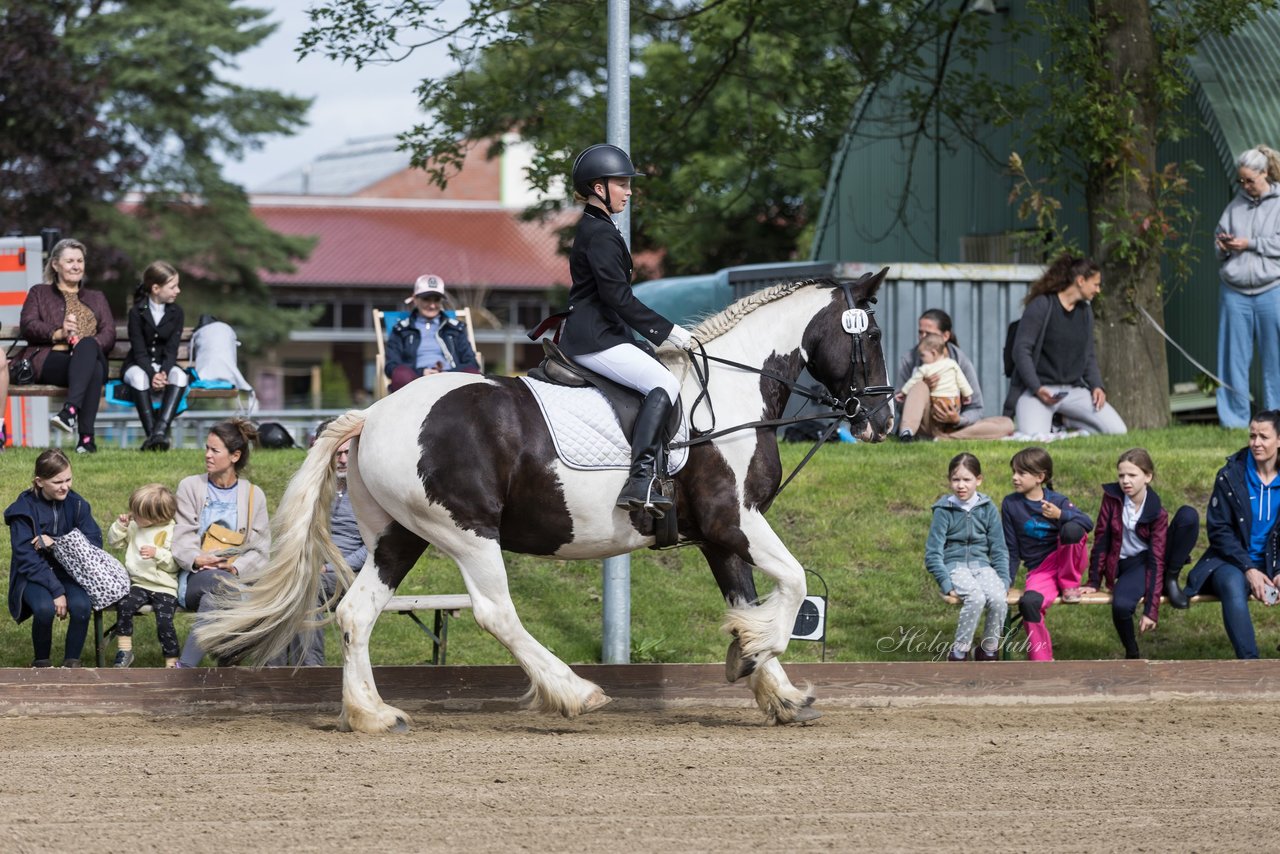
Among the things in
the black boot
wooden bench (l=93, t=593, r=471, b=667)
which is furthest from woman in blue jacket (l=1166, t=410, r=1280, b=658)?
wooden bench (l=93, t=593, r=471, b=667)

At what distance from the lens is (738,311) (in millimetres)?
7859

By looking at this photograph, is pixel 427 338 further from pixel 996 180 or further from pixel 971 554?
pixel 996 180

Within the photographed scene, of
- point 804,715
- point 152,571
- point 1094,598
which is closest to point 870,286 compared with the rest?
point 804,715

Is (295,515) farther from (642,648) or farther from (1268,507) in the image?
(1268,507)

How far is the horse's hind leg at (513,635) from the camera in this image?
282 inches

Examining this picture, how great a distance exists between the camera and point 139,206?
32.5 m

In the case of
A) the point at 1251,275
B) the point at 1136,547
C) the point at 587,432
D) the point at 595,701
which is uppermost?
the point at 1251,275

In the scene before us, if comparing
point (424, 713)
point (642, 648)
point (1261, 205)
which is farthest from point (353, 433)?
point (1261, 205)

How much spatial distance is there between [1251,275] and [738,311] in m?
6.06

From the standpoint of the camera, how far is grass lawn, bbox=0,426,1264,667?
9656 mm

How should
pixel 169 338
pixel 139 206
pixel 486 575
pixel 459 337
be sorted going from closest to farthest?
pixel 486 575 < pixel 169 338 < pixel 459 337 < pixel 139 206

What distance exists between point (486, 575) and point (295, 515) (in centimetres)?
97

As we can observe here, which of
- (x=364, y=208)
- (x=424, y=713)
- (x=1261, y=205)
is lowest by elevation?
(x=424, y=713)

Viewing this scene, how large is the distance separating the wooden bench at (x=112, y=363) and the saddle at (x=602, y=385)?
17.7 feet
